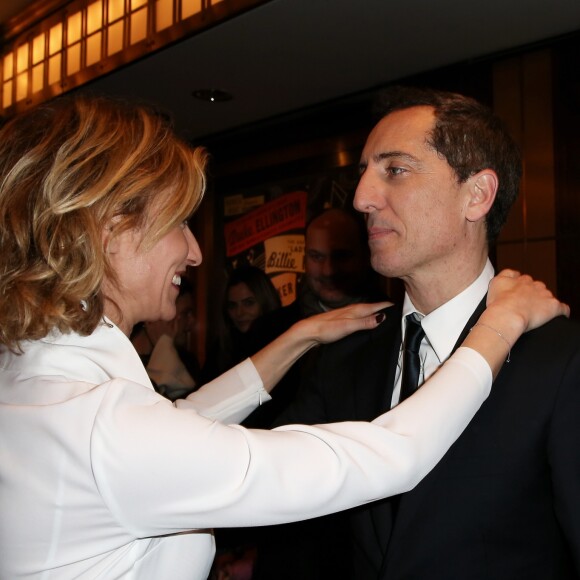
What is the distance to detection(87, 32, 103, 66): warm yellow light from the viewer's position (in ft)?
10.7

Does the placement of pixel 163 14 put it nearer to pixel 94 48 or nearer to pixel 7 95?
pixel 94 48

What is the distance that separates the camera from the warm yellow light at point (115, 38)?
10.2ft

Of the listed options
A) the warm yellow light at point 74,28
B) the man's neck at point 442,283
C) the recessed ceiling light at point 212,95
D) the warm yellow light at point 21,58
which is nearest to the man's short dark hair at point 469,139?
the man's neck at point 442,283

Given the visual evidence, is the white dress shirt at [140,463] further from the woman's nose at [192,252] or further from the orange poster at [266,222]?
the orange poster at [266,222]

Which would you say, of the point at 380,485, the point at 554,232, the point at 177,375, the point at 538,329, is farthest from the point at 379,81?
the point at 380,485

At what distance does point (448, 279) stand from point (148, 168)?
704mm

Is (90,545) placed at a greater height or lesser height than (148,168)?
lesser

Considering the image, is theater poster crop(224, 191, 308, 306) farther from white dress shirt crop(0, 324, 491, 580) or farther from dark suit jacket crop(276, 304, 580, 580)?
white dress shirt crop(0, 324, 491, 580)

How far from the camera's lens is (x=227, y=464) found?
96 cm

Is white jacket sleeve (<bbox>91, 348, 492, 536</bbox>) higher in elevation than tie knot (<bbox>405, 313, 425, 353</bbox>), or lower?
lower

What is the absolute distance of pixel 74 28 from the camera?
3.57 metres

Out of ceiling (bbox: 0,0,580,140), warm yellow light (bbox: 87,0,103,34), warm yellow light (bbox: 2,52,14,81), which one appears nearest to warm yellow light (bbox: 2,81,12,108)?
warm yellow light (bbox: 2,52,14,81)

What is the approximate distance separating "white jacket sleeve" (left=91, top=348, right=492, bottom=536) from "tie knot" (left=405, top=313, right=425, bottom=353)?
0.35 meters

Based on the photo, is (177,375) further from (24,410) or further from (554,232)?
(24,410)
